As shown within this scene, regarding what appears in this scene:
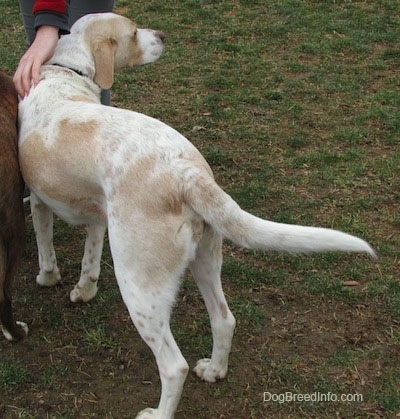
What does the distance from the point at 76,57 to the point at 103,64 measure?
138 mm

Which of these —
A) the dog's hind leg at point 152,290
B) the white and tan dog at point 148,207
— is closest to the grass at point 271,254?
the white and tan dog at point 148,207

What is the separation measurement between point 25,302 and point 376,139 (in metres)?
2.90

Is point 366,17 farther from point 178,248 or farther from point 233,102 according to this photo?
point 178,248

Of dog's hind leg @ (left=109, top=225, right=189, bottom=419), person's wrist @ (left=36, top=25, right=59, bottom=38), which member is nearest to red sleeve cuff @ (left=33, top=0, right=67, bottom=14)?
person's wrist @ (left=36, top=25, right=59, bottom=38)

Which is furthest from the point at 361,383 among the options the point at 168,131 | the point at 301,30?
the point at 301,30

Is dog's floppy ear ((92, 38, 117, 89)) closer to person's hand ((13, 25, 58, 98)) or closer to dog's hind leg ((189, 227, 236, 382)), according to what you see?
person's hand ((13, 25, 58, 98))

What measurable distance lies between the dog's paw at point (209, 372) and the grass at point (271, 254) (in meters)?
0.04

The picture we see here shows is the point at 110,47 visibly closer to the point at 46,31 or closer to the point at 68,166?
the point at 46,31

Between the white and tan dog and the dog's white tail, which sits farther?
the white and tan dog

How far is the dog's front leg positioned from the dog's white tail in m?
1.09

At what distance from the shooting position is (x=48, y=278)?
3555 millimetres

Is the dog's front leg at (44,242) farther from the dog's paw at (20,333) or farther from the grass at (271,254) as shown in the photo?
the dog's paw at (20,333)

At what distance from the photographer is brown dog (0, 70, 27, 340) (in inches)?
110

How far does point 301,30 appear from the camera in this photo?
22.7 ft
